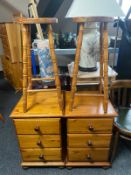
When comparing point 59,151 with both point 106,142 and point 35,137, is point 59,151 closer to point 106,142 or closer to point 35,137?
point 35,137

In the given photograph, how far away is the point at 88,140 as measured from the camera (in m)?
1.26

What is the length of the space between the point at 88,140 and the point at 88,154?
14 cm

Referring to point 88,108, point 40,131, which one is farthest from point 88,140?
point 40,131

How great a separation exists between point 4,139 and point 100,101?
109 cm

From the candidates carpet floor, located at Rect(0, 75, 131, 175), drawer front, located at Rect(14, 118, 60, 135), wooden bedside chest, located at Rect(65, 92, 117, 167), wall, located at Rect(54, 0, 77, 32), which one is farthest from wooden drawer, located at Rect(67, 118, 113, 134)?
wall, located at Rect(54, 0, 77, 32)

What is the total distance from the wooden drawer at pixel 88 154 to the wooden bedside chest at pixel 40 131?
98 millimetres

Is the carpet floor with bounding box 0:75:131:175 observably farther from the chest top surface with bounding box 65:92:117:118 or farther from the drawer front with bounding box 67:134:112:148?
the chest top surface with bounding box 65:92:117:118

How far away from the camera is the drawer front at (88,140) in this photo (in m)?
1.25

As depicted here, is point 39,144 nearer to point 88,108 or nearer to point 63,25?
point 88,108

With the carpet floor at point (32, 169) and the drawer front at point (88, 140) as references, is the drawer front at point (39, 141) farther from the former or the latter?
the carpet floor at point (32, 169)

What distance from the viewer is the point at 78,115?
118cm

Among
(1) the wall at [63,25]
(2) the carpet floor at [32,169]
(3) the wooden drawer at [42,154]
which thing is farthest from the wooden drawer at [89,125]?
(1) the wall at [63,25]

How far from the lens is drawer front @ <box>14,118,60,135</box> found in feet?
3.93

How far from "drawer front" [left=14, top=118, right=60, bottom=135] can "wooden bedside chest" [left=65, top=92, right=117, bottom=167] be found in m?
0.10
